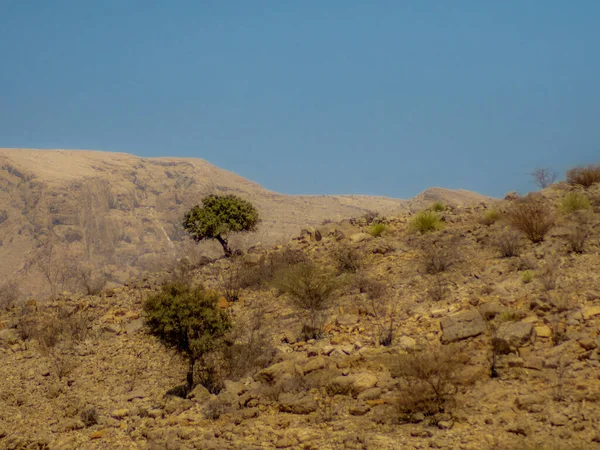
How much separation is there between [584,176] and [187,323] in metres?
18.3

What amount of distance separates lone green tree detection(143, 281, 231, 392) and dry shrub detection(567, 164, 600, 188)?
17.2 m

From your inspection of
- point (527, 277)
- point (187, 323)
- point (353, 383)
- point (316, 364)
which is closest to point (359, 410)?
point (353, 383)

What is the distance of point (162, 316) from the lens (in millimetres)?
11680

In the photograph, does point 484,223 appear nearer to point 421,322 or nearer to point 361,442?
point 421,322

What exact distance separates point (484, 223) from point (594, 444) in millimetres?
13390

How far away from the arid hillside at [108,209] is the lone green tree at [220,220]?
3068 cm

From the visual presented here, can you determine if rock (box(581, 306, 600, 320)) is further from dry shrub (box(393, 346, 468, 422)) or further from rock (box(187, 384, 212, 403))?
rock (box(187, 384, 212, 403))

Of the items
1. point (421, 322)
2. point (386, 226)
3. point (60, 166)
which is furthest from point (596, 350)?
point (60, 166)

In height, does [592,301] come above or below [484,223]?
below

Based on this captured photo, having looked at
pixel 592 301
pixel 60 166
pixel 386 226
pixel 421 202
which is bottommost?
pixel 592 301

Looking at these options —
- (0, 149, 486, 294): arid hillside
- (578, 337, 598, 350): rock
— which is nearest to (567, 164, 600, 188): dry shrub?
(578, 337, 598, 350): rock

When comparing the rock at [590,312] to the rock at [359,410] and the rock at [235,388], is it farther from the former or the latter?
the rock at [235,388]

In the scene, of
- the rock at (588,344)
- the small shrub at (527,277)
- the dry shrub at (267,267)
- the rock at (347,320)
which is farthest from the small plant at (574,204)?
the rock at (588,344)

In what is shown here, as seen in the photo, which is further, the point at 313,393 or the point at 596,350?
the point at 313,393
